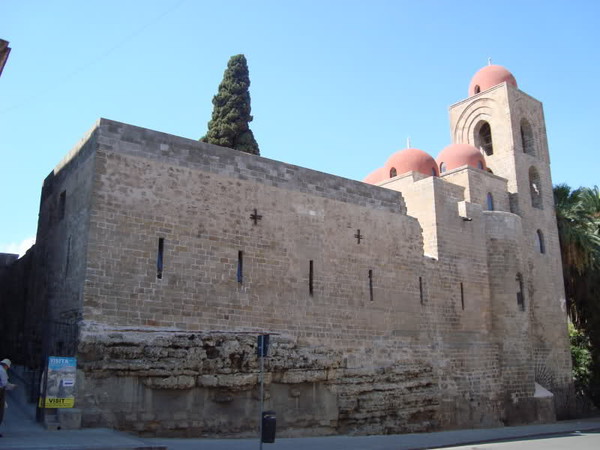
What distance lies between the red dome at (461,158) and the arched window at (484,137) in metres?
2.46

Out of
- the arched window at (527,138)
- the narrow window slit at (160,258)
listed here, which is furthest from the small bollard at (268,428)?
the arched window at (527,138)

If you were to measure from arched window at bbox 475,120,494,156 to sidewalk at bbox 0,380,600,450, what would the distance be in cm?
1212

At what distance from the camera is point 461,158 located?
2070cm

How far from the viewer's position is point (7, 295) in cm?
1694

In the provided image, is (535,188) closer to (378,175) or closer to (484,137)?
(484,137)

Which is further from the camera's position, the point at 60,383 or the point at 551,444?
the point at 551,444

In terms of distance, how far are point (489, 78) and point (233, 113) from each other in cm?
1080

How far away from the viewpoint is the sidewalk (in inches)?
301

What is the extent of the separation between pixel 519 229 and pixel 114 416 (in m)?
13.8

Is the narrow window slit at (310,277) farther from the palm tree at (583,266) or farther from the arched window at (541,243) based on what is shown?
the palm tree at (583,266)

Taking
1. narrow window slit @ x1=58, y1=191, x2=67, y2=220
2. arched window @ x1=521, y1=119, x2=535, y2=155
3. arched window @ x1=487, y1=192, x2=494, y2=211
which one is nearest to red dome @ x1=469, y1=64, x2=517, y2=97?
arched window @ x1=521, y1=119, x2=535, y2=155

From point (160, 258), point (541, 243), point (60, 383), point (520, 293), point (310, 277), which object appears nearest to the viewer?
point (60, 383)

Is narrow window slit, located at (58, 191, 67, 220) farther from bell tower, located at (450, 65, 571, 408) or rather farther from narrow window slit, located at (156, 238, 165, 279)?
bell tower, located at (450, 65, 571, 408)

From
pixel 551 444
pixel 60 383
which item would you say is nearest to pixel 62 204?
pixel 60 383
